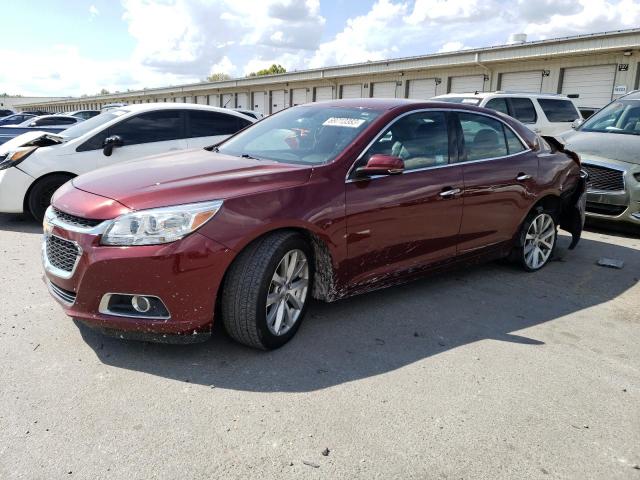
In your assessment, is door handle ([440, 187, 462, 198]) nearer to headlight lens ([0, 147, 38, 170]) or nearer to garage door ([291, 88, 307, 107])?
headlight lens ([0, 147, 38, 170])

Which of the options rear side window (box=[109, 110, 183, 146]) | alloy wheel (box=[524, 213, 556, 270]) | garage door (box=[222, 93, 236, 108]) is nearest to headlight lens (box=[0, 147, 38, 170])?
rear side window (box=[109, 110, 183, 146])

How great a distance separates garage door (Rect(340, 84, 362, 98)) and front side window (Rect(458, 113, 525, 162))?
24.1m

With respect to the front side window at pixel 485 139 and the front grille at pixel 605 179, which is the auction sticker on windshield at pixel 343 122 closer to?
the front side window at pixel 485 139

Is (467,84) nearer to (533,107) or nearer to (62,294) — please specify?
(533,107)

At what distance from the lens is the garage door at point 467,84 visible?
22.9 m

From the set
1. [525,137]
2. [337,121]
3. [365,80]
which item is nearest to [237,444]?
[337,121]

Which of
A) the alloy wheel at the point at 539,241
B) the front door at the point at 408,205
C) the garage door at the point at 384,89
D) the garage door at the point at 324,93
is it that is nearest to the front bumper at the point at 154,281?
the front door at the point at 408,205

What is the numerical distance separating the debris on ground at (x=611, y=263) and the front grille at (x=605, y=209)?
1.37 meters

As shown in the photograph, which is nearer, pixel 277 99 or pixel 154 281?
pixel 154 281

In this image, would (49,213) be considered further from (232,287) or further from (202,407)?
(202,407)

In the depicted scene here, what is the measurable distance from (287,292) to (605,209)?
5661mm

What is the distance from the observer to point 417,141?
4418 millimetres

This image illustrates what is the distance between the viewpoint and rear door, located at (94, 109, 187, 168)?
297 inches

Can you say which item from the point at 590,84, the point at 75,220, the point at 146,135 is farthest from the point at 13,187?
the point at 590,84
